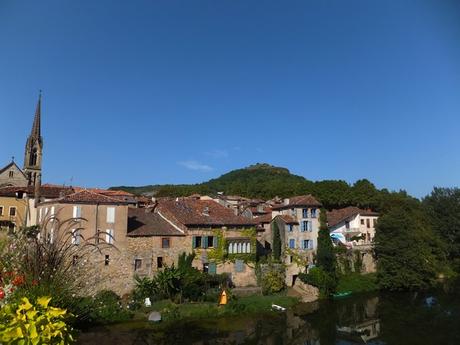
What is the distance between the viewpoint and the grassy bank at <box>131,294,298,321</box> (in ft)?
102

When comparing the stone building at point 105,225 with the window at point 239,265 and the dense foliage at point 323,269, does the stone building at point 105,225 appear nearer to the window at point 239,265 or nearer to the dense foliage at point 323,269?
the window at point 239,265

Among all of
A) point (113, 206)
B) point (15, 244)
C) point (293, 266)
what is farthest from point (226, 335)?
point (15, 244)

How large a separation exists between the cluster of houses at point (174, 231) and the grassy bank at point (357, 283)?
9.35 ft

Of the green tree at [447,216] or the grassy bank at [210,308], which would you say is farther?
the green tree at [447,216]

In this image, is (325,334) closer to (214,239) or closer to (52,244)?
(214,239)

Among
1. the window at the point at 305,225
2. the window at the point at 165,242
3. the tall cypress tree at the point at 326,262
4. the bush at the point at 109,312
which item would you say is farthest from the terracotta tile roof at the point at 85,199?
the tall cypress tree at the point at 326,262

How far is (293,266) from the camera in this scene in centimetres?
4491

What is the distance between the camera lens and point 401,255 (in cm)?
4903

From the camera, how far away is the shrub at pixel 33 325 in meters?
5.25

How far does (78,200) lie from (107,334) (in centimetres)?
1217

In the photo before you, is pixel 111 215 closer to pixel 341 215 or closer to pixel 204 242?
pixel 204 242

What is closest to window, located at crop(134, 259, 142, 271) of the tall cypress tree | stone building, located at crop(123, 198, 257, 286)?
stone building, located at crop(123, 198, 257, 286)

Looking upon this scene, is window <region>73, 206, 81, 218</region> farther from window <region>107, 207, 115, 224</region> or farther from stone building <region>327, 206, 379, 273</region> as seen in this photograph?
stone building <region>327, 206, 379, 273</region>

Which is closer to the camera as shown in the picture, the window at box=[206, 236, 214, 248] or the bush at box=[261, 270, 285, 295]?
the window at box=[206, 236, 214, 248]
